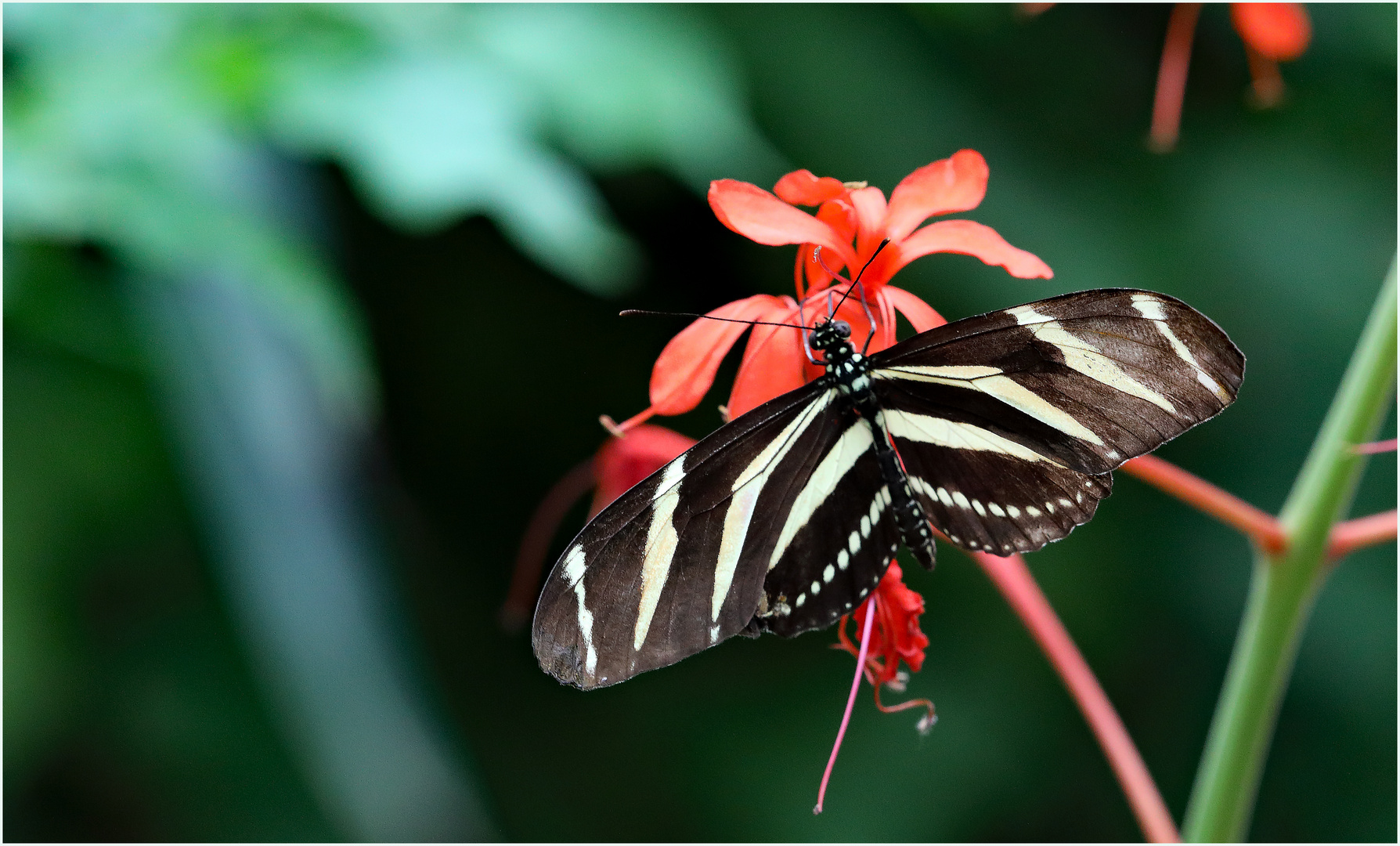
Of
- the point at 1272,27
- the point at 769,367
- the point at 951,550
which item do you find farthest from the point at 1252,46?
the point at 951,550

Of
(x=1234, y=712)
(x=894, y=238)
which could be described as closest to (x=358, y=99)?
(x=894, y=238)

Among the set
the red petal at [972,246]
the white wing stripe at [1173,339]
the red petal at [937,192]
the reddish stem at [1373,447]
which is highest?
the red petal at [937,192]

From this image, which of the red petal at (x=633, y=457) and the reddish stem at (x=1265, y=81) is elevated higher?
the reddish stem at (x=1265, y=81)

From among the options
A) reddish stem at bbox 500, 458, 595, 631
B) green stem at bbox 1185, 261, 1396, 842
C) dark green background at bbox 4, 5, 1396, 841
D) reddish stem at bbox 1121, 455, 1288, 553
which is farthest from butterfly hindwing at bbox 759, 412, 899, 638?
dark green background at bbox 4, 5, 1396, 841

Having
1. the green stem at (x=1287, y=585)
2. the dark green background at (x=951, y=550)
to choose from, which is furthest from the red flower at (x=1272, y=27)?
the dark green background at (x=951, y=550)

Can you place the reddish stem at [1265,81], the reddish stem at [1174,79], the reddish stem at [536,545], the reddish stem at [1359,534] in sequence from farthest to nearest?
the reddish stem at [536,545] < the reddish stem at [1174,79] < the reddish stem at [1265,81] < the reddish stem at [1359,534]

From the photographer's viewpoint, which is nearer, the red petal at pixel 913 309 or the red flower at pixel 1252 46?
the red petal at pixel 913 309

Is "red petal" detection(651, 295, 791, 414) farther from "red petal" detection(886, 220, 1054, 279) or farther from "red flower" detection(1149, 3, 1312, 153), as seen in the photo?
"red flower" detection(1149, 3, 1312, 153)

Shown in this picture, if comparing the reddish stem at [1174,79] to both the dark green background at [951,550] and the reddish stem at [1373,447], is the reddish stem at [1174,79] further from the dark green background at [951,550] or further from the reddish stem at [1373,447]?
the reddish stem at [1373,447]
